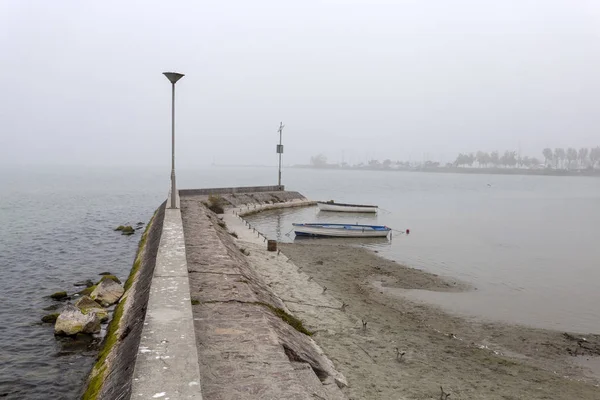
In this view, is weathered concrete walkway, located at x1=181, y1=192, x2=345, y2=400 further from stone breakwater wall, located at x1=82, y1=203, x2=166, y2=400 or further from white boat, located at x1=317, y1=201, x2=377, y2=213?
white boat, located at x1=317, y1=201, x2=377, y2=213

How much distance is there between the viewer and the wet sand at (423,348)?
9.48m

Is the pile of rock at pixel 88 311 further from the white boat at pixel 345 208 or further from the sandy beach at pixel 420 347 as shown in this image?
the white boat at pixel 345 208

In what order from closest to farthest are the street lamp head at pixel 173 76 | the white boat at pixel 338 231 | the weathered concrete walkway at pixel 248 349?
the weathered concrete walkway at pixel 248 349
the street lamp head at pixel 173 76
the white boat at pixel 338 231

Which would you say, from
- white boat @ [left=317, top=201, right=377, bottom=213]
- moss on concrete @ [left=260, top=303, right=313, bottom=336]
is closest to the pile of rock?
moss on concrete @ [left=260, top=303, right=313, bottom=336]

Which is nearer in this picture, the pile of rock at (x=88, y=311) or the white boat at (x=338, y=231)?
the pile of rock at (x=88, y=311)

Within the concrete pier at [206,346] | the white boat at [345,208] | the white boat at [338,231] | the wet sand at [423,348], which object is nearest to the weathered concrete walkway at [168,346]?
the concrete pier at [206,346]

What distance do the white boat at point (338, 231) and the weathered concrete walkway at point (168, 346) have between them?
870 inches

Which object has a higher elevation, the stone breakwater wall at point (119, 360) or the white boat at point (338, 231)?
the stone breakwater wall at point (119, 360)

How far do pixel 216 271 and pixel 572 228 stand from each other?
4347cm

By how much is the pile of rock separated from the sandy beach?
5.35 meters

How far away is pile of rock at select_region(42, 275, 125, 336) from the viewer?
40.4 ft

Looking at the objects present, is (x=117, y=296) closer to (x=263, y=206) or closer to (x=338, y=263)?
(x=338, y=263)

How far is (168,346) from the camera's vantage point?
6449mm

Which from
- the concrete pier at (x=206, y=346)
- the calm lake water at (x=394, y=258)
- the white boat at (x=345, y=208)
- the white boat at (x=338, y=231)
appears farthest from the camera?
the white boat at (x=345, y=208)
